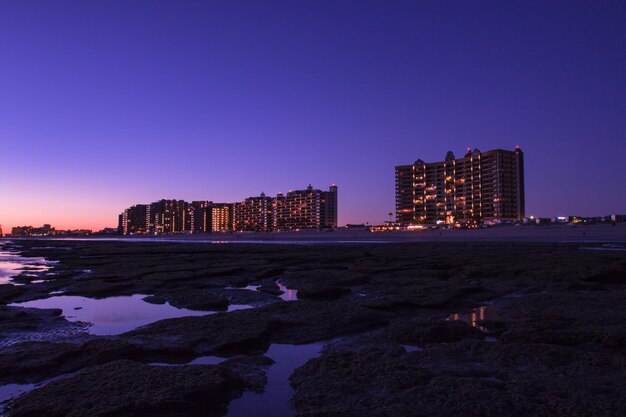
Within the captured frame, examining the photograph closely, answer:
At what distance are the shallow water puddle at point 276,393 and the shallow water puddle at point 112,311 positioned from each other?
3.52 metres

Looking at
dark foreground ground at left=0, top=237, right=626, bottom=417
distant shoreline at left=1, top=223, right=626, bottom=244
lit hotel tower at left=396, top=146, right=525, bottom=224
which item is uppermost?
lit hotel tower at left=396, top=146, right=525, bottom=224

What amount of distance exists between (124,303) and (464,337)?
807cm

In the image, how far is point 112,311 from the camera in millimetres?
9492

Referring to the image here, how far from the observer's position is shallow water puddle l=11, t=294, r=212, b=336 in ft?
26.3

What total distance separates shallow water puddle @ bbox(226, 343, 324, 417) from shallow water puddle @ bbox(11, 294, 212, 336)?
352 centimetres

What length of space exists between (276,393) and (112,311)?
6.55m

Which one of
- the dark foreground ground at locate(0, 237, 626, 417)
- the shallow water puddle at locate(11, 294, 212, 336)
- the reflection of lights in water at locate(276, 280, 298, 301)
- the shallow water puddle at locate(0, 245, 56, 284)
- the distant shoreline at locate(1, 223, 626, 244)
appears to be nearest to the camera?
the dark foreground ground at locate(0, 237, 626, 417)

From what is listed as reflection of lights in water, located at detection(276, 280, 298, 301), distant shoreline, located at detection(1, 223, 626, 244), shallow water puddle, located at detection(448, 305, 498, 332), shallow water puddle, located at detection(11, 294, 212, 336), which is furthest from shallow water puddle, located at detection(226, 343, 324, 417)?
distant shoreline, located at detection(1, 223, 626, 244)

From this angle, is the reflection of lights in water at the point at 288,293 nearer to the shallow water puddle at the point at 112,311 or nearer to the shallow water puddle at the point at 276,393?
the shallow water puddle at the point at 112,311

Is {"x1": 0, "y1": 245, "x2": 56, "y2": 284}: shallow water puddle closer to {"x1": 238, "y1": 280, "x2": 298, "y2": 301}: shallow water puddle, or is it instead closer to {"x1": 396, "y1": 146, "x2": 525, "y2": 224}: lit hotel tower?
{"x1": 238, "y1": 280, "x2": 298, "y2": 301}: shallow water puddle

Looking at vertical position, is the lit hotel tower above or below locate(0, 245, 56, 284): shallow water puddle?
above

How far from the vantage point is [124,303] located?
34.4ft

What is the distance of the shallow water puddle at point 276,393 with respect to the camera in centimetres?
396

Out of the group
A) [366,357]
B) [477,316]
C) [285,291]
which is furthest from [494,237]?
[366,357]
